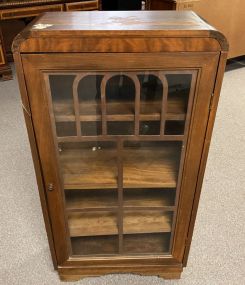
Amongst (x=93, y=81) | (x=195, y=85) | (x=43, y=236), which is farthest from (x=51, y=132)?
(x=43, y=236)

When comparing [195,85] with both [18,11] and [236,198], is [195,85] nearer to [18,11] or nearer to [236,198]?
[236,198]

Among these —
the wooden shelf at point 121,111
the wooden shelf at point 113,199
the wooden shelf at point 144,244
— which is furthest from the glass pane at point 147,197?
the wooden shelf at point 121,111

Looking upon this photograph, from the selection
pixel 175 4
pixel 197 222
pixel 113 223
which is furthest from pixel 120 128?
pixel 175 4

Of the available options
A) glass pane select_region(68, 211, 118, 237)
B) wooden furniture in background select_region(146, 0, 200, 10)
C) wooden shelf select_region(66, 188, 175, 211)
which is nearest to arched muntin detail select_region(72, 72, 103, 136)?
wooden shelf select_region(66, 188, 175, 211)

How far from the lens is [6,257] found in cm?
109

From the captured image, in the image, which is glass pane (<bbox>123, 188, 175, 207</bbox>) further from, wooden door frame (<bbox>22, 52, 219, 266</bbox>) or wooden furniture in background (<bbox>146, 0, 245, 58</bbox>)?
wooden furniture in background (<bbox>146, 0, 245, 58</bbox>)

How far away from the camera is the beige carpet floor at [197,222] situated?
40.4 inches

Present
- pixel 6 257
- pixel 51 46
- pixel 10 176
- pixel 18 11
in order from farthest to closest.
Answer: pixel 18 11, pixel 10 176, pixel 6 257, pixel 51 46

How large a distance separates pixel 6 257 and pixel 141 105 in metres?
0.79

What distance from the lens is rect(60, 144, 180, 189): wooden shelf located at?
0.82 metres

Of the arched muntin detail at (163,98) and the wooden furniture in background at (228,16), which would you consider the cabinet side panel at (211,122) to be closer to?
the arched muntin detail at (163,98)

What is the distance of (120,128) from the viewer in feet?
2.39

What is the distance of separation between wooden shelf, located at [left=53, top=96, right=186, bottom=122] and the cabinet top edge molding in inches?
6.3

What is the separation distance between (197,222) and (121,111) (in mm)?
728
